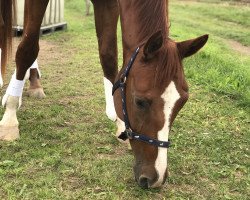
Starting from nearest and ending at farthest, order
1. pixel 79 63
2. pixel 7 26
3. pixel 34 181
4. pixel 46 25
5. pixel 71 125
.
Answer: pixel 34 181 → pixel 71 125 → pixel 7 26 → pixel 79 63 → pixel 46 25

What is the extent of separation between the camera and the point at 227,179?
311 cm

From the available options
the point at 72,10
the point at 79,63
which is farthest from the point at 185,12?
the point at 79,63

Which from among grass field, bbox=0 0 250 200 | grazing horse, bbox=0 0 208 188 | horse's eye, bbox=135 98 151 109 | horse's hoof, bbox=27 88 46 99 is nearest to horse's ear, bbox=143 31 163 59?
grazing horse, bbox=0 0 208 188

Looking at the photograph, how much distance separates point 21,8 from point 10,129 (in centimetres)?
600

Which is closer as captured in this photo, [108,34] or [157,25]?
[157,25]

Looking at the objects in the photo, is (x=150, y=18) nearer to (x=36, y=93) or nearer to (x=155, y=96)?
(x=155, y=96)

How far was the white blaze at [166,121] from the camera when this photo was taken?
92.7 inches

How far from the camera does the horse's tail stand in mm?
4266

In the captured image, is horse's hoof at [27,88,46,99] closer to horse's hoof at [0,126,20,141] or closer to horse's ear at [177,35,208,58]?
horse's hoof at [0,126,20,141]

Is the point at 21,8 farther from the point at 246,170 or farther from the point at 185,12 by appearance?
the point at 185,12

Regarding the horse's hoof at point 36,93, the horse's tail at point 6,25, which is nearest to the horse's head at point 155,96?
the horse's tail at point 6,25

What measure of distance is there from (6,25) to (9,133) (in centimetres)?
135

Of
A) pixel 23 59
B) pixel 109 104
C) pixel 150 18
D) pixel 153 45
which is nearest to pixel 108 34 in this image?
pixel 109 104

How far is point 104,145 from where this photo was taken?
3.56 m
